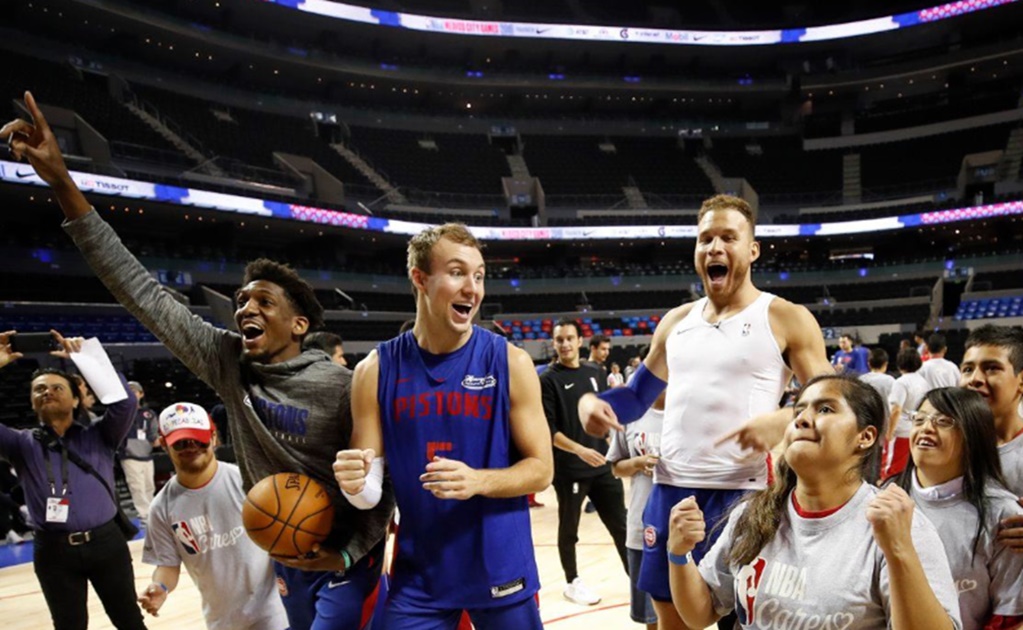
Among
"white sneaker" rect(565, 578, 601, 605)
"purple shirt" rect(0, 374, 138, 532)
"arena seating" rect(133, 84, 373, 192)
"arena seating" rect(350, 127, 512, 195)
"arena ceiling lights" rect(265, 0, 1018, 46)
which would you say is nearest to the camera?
"purple shirt" rect(0, 374, 138, 532)

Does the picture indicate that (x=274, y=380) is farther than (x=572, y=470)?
No

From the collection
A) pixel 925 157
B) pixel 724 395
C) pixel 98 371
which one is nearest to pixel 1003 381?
pixel 724 395

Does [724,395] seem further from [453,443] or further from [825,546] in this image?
[453,443]

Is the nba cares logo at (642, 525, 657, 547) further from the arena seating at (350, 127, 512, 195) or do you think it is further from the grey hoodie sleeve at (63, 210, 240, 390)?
the arena seating at (350, 127, 512, 195)

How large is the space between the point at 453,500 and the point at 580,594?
Answer: 3746mm

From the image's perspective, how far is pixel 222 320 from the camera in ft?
70.3

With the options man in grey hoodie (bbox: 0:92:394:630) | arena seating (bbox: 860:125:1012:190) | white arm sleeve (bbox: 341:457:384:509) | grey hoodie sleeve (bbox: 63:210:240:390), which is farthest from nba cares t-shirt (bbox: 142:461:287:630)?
arena seating (bbox: 860:125:1012:190)

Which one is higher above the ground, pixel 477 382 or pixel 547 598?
pixel 477 382

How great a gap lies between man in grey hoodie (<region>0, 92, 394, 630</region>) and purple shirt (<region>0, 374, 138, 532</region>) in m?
1.59

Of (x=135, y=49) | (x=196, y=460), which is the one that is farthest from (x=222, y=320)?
(x=196, y=460)

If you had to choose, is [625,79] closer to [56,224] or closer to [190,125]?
[190,125]

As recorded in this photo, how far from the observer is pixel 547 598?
5918 mm

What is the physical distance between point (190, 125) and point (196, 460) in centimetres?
2571

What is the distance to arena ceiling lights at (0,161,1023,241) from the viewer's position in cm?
1903
